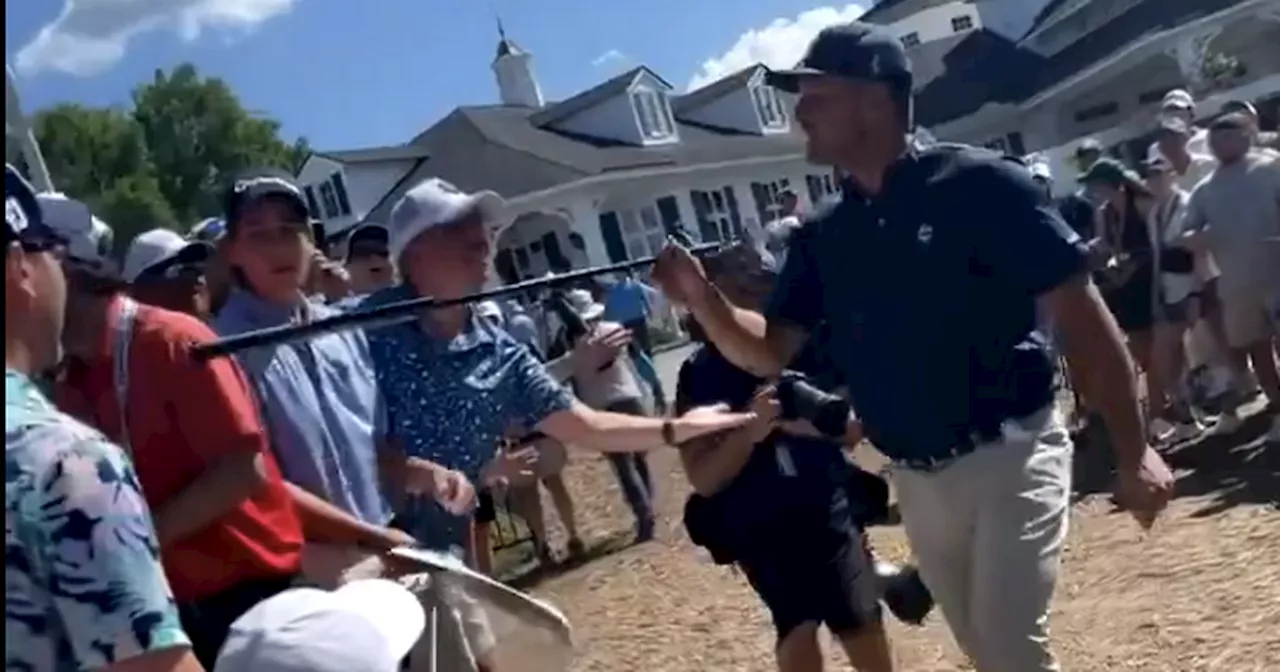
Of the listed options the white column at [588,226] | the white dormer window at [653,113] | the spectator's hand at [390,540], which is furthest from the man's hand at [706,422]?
the white dormer window at [653,113]

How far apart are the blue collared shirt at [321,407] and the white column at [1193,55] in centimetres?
3782

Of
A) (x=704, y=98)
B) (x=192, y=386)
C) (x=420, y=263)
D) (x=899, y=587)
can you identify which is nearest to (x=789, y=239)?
(x=420, y=263)

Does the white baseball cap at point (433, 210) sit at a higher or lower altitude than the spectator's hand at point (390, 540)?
higher

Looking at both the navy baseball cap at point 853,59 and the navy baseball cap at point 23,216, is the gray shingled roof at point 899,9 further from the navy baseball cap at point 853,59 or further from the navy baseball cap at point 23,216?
the navy baseball cap at point 23,216

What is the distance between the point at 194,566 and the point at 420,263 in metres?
1.21

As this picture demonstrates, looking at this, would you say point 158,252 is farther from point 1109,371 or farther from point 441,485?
point 1109,371

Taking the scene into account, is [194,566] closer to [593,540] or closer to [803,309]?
[803,309]

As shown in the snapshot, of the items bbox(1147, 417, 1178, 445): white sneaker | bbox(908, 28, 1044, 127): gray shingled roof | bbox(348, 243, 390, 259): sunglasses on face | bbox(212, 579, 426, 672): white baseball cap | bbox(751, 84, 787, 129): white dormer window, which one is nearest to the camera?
bbox(212, 579, 426, 672): white baseball cap

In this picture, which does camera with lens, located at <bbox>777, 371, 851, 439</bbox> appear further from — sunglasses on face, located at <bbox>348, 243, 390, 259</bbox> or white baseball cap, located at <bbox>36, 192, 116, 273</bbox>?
sunglasses on face, located at <bbox>348, 243, 390, 259</bbox>

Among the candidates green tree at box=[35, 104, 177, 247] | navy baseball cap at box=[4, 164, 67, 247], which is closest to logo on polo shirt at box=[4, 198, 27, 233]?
navy baseball cap at box=[4, 164, 67, 247]

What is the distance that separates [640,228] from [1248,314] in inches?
1256

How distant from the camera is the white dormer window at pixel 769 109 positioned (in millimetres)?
46906

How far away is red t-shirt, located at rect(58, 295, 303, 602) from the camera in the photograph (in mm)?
3553

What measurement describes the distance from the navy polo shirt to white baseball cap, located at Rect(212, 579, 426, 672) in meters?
1.89
